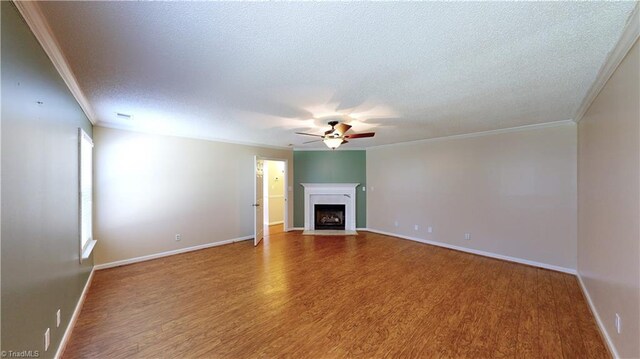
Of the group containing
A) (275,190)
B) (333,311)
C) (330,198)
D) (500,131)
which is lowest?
(333,311)

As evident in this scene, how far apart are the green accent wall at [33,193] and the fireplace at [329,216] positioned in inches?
208

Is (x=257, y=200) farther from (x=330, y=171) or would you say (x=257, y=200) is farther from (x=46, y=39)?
(x=46, y=39)

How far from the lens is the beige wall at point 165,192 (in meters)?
3.84

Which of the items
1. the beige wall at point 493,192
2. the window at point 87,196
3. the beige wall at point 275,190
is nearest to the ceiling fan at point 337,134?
the beige wall at point 493,192

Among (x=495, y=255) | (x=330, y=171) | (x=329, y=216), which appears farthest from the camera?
(x=329, y=216)

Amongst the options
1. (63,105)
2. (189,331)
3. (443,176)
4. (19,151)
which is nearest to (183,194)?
(63,105)

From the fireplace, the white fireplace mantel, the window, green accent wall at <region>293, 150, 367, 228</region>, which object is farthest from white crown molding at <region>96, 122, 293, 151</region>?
the fireplace

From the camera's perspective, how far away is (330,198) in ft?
22.5

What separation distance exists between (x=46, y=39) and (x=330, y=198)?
19.4ft

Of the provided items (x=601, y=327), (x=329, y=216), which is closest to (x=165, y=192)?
(x=329, y=216)

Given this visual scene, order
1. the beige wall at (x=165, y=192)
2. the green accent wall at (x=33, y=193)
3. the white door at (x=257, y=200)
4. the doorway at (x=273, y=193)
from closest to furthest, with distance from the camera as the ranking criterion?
the green accent wall at (x=33, y=193), the beige wall at (x=165, y=192), the white door at (x=257, y=200), the doorway at (x=273, y=193)

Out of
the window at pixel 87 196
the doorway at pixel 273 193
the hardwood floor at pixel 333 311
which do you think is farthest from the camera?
the doorway at pixel 273 193

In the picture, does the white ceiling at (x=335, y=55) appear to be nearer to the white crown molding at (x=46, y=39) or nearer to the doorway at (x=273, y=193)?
the white crown molding at (x=46, y=39)

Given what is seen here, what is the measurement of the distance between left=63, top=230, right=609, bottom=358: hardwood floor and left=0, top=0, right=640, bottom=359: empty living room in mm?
28
